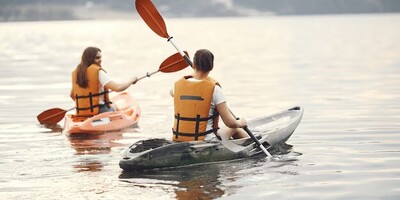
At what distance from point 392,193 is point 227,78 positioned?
2028 centimetres

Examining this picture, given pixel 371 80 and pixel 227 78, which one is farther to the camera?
pixel 227 78

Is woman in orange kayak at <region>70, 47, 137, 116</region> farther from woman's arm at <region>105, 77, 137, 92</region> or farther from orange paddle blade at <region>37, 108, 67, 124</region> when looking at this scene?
orange paddle blade at <region>37, 108, 67, 124</region>

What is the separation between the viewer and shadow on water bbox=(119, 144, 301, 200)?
10.6 m

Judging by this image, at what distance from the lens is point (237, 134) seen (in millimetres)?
12539

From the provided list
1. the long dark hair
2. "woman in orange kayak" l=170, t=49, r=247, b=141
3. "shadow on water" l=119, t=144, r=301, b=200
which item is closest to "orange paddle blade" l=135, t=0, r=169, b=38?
the long dark hair

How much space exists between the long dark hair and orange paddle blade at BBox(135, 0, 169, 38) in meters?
1.21

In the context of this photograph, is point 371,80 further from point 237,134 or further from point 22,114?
point 237,134

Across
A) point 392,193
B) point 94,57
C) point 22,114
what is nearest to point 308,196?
point 392,193

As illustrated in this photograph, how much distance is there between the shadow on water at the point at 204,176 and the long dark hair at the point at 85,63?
3506 mm

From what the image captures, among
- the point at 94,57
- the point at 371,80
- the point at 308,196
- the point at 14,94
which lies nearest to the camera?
the point at 308,196

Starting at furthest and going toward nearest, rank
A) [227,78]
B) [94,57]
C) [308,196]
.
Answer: [227,78] < [94,57] < [308,196]

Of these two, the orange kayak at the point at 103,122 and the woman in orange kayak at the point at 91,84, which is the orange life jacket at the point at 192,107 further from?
the orange kayak at the point at 103,122

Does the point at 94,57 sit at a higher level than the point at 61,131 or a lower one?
higher

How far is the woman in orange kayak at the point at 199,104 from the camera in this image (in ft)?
38.0
